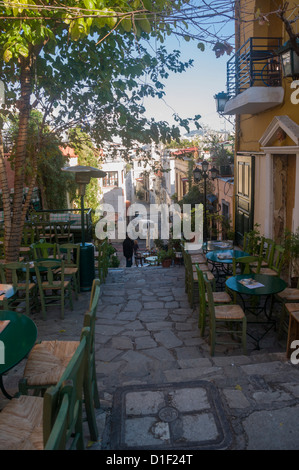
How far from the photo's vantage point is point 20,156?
6535 millimetres

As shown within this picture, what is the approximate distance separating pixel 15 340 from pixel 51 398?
1.30 metres

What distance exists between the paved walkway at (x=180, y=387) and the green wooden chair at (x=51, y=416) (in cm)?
59

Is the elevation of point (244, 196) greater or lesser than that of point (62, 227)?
greater

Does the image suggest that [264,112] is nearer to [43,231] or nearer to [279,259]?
[279,259]

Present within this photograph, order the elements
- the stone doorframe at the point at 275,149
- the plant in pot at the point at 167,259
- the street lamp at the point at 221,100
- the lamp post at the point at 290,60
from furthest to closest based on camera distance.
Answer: the plant in pot at the point at 167,259 < the street lamp at the point at 221,100 < the stone doorframe at the point at 275,149 < the lamp post at the point at 290,60

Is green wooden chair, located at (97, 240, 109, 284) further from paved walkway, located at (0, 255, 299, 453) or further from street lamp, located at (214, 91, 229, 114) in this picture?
street lamp, located at (214, 91, 229, 114)

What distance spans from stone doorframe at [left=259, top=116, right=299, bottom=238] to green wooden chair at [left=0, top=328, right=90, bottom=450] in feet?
18.4

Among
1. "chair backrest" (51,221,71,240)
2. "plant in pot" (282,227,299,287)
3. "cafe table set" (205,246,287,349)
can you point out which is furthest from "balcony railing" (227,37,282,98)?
"chair backrest" (51,221,71,240)

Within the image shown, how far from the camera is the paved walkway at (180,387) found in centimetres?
287

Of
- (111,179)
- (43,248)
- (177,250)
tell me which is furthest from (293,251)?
(111,179)

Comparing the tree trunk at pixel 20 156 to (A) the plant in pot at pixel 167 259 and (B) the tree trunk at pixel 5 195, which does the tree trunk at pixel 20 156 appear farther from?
(A) the plant in pot at pixel 167 259

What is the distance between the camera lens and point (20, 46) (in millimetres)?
5137

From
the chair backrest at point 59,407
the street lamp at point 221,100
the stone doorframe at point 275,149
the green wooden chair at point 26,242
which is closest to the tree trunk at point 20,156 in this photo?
the green wooden chair at point 26,242
